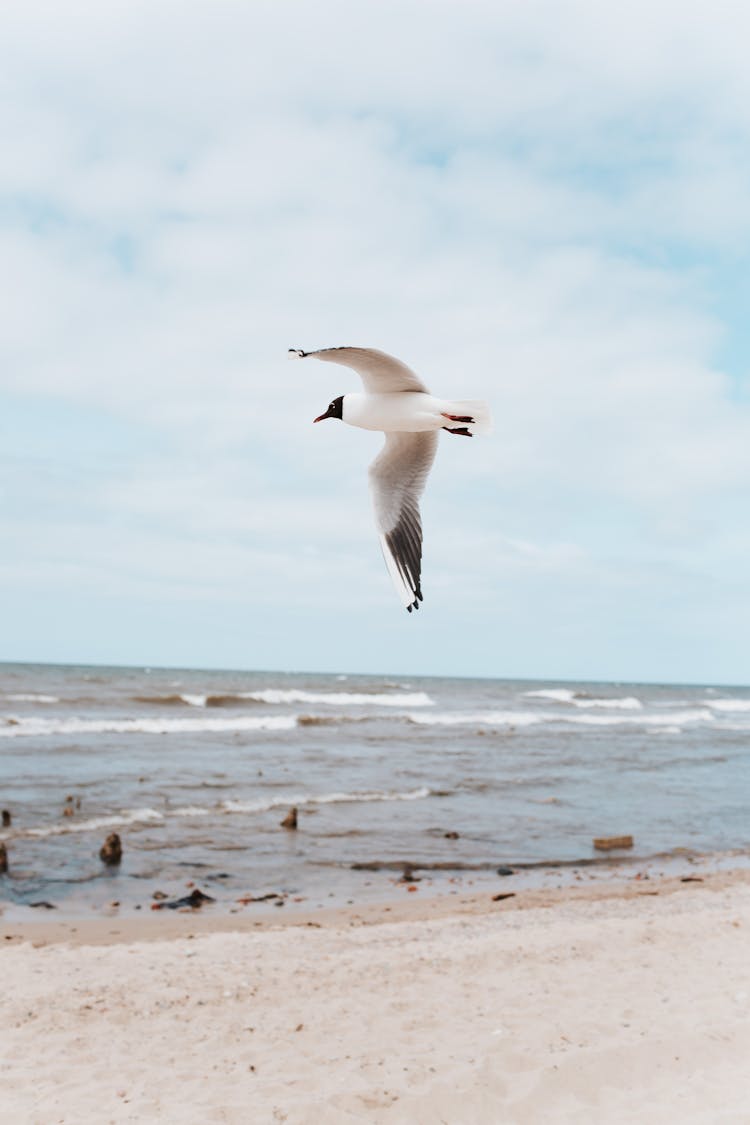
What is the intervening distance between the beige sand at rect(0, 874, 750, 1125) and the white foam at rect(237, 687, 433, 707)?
27.2 meters

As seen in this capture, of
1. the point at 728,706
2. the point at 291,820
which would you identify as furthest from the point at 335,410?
the point at 728,706

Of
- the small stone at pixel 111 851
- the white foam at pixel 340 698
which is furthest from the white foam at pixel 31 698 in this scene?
the small stone at pixel 111 851

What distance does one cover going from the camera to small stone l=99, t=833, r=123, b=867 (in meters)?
10.3

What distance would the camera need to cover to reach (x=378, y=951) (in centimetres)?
759

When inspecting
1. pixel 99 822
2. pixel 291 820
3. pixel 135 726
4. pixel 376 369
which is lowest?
pixel 99 822

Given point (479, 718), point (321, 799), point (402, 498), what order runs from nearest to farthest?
point (402, 498)
point (321, 799)
point (479, 718)

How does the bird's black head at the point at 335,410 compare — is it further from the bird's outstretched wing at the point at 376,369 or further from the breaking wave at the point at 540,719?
the breaking wave at the point at 540,719

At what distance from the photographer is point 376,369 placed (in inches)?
127

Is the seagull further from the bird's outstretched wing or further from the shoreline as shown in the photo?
the shoreline

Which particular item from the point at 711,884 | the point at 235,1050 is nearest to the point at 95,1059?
the point at 235,1050

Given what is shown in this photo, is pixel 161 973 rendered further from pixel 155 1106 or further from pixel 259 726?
pixel 259 726

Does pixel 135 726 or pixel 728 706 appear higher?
pixel 135 726

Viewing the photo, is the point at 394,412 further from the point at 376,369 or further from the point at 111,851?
the point at 111,851

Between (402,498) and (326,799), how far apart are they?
38.0 feet
